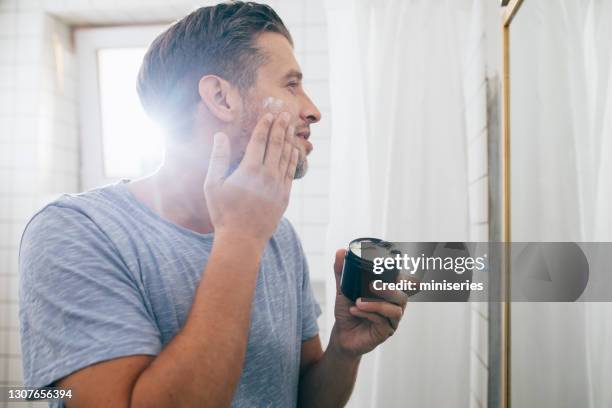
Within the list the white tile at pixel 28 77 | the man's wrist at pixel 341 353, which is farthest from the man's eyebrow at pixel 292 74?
the white tile at pixel 28 77

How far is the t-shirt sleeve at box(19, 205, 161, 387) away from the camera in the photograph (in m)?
0.41

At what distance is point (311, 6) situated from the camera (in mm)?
1271

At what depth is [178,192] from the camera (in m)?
0.61

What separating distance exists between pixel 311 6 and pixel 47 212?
1.04m

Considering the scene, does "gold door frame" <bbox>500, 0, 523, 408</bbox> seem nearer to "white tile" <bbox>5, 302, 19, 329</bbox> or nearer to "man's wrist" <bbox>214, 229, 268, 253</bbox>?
"man's wrist" <bbox>214, 229, 268, 253</bbox>

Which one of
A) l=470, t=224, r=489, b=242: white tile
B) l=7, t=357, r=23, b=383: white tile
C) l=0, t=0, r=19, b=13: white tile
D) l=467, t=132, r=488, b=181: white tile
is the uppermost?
l=0, t=0, r=19, b=13: white tile

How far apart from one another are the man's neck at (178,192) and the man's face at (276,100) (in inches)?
2.7

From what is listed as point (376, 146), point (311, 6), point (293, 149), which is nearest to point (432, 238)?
point (376, 146)

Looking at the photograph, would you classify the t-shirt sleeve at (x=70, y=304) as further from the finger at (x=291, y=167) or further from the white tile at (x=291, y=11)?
the white tile at (x=291, y=11)

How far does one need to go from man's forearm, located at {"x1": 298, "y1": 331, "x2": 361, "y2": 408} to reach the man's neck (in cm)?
26

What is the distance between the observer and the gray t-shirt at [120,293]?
1.38 feet

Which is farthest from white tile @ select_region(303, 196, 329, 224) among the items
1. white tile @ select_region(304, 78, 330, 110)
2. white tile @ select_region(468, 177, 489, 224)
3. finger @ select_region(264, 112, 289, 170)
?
finger @ select_region(264, 112, 289, 170)

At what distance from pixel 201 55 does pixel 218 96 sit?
69 millimetres

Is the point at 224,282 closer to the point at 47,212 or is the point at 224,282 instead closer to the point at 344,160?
the point at 47,212
